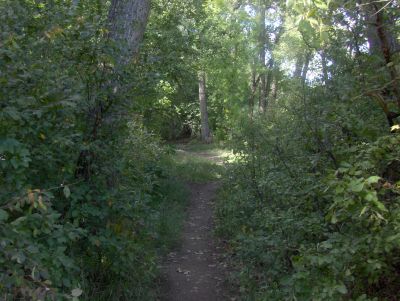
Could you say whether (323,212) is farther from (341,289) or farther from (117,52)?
(117,52)

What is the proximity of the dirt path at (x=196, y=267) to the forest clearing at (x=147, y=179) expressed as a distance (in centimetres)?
4

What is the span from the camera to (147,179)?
810cm

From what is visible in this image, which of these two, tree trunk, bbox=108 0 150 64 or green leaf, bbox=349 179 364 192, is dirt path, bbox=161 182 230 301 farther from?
green leaf, bbox=349 179 364 192

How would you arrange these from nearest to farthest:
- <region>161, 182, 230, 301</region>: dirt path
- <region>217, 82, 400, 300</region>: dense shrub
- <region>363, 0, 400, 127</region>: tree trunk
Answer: <region>217, 82, 400, 300</region>: dense shrub, <region>363, 0, 400, 127</region>: tree trunk, <region>161, 182, 230, 301</region>: dirt path

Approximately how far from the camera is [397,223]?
366 cm

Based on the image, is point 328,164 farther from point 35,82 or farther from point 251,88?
point 251,88

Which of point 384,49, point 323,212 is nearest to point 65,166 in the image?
point 323,212

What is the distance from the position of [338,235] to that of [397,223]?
1.97 ft

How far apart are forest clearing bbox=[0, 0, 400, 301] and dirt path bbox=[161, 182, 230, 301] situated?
4cm

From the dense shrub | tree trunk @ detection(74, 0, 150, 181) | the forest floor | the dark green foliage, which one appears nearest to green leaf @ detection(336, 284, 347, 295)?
the dense shrub

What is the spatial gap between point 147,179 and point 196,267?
1.71m

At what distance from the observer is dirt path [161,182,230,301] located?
693cm

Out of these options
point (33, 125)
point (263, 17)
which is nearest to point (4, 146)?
point (33, 125)

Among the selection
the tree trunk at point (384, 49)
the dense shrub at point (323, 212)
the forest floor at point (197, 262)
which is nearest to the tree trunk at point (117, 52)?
the dense shrub at point (323, 212)
